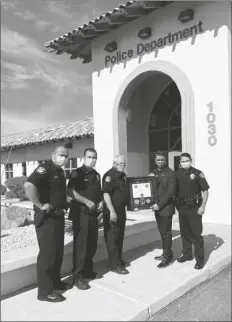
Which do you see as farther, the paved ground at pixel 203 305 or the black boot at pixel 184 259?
the black boot at pixel 184 259

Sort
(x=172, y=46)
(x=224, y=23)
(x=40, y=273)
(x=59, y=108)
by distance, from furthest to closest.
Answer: (x=172, y=46), (x=224, y=23), (x=40, y=273), (x=59, y=108)

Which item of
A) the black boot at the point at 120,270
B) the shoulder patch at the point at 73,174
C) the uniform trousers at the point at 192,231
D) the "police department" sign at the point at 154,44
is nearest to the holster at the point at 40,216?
the shoulder patch at the point at 73,174

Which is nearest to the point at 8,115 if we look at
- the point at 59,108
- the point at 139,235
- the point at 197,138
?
the point at 59,108

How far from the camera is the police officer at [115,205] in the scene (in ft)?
12.6

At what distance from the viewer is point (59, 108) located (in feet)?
9.46

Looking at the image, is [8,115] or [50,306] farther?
[50,306]

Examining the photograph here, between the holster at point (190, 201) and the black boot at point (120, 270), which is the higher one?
the holster at point (190, 201)

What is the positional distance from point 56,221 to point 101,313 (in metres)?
1.13

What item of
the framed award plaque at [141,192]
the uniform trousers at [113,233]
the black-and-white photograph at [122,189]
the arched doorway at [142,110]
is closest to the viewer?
the black-and-white photograph at [122,189]

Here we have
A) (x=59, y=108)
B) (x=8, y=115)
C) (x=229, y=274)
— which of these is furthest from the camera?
(x=229, y=274)

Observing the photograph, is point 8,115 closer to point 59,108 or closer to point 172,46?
point 59,108

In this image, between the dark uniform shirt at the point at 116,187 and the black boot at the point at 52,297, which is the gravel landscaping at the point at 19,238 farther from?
the black boot at the point at 52,297

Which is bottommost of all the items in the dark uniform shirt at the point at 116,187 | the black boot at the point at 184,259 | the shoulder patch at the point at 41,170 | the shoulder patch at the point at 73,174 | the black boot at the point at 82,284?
the black boot at the point at 184,259

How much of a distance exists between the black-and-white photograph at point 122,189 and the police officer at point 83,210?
0.02 meters
